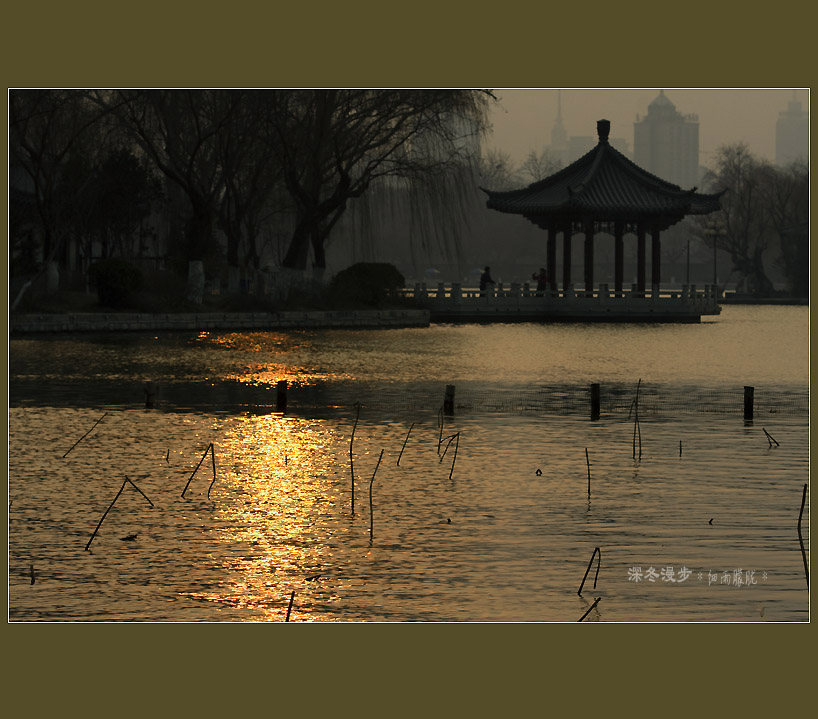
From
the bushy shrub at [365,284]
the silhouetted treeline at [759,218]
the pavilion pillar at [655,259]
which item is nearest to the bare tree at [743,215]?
the silhouetted treeline at [759,218]

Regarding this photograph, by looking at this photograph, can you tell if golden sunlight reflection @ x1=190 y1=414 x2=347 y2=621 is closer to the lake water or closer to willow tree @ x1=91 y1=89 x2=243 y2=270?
the lake water

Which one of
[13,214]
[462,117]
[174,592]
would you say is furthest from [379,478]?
[462,117]

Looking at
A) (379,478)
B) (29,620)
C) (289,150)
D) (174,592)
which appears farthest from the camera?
(289,150)

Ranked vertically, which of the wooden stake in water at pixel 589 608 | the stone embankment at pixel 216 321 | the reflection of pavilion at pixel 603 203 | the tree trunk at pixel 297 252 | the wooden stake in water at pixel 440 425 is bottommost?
the wooden stake in water at pixel 589 608

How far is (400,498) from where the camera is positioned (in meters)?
12.9

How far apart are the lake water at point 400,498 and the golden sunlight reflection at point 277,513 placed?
0.11 ft

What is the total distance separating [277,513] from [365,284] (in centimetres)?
3594

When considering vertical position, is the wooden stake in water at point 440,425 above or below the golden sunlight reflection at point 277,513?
above

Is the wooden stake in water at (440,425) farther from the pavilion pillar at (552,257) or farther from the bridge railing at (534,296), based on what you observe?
the pavilion pillar at (552,257)

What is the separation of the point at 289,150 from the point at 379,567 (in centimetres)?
3749

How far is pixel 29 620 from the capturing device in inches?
340

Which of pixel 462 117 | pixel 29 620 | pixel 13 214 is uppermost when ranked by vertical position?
pixel 462 117

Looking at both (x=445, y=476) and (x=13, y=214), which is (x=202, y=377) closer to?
(x=445, y=476)

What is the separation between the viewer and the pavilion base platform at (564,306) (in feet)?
172
